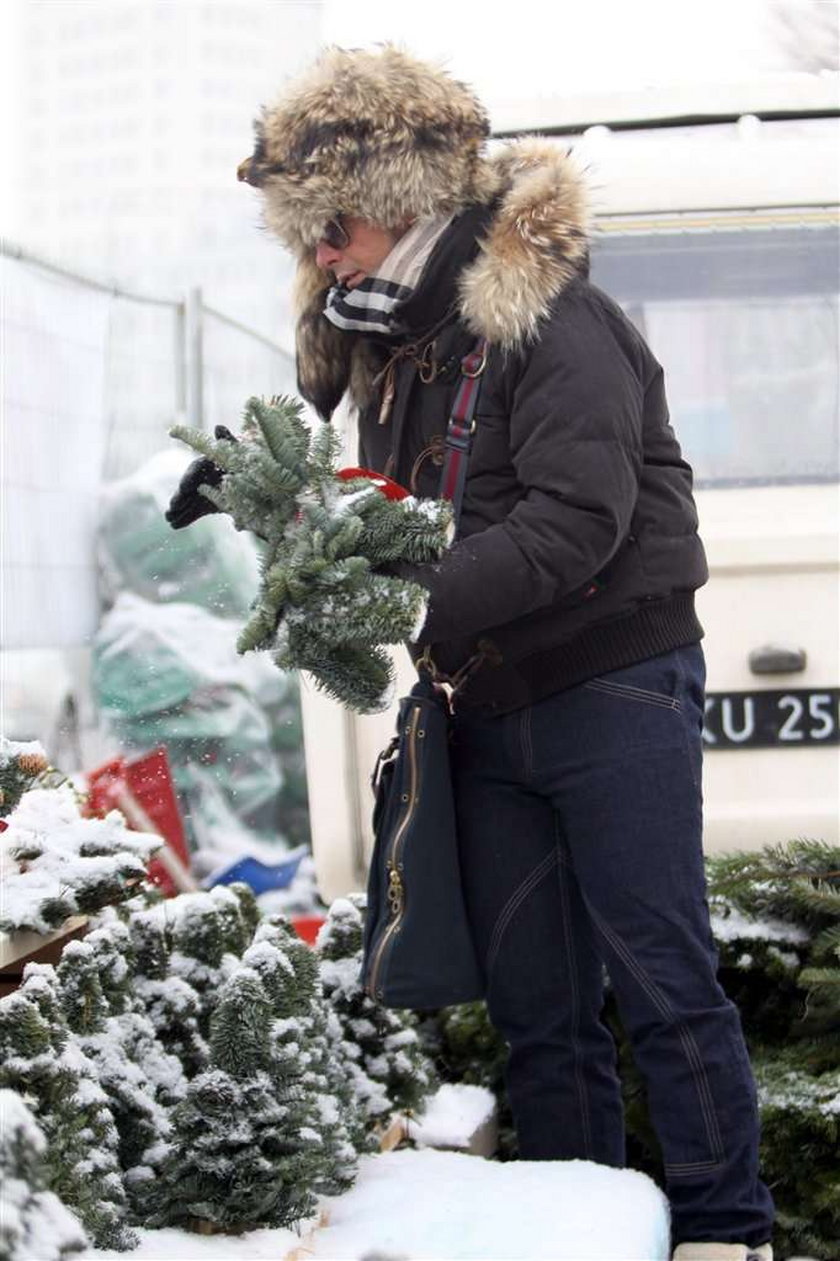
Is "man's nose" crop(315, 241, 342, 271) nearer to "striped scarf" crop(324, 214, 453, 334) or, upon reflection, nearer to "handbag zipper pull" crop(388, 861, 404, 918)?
"striped scarf" crop(324, 214, 453, 334)

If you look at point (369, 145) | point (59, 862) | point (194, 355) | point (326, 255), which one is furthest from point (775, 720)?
point (194, 355)

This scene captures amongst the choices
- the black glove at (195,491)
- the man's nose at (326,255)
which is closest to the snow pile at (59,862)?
the black glove at (195,491)

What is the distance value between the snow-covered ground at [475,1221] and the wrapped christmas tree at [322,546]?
730 mm

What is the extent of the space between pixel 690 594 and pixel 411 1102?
1.17m

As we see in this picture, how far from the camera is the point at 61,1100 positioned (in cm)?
197

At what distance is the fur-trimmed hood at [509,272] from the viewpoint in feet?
7.57

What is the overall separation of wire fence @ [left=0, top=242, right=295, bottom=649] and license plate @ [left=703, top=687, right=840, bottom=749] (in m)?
2.88

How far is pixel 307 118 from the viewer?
244 centimetres

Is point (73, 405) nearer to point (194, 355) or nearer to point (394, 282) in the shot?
point (194, 355)

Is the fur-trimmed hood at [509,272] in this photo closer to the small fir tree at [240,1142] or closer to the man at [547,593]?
the man at [547,593]

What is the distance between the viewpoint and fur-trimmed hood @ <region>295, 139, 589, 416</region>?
2307 mm

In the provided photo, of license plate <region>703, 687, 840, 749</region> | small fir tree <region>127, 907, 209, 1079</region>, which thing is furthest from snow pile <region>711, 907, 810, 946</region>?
small fir tree <region>127, 907, 209, 1079</region>

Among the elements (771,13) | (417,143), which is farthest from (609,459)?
(771,13)

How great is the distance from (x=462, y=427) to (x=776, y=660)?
1553 mm
